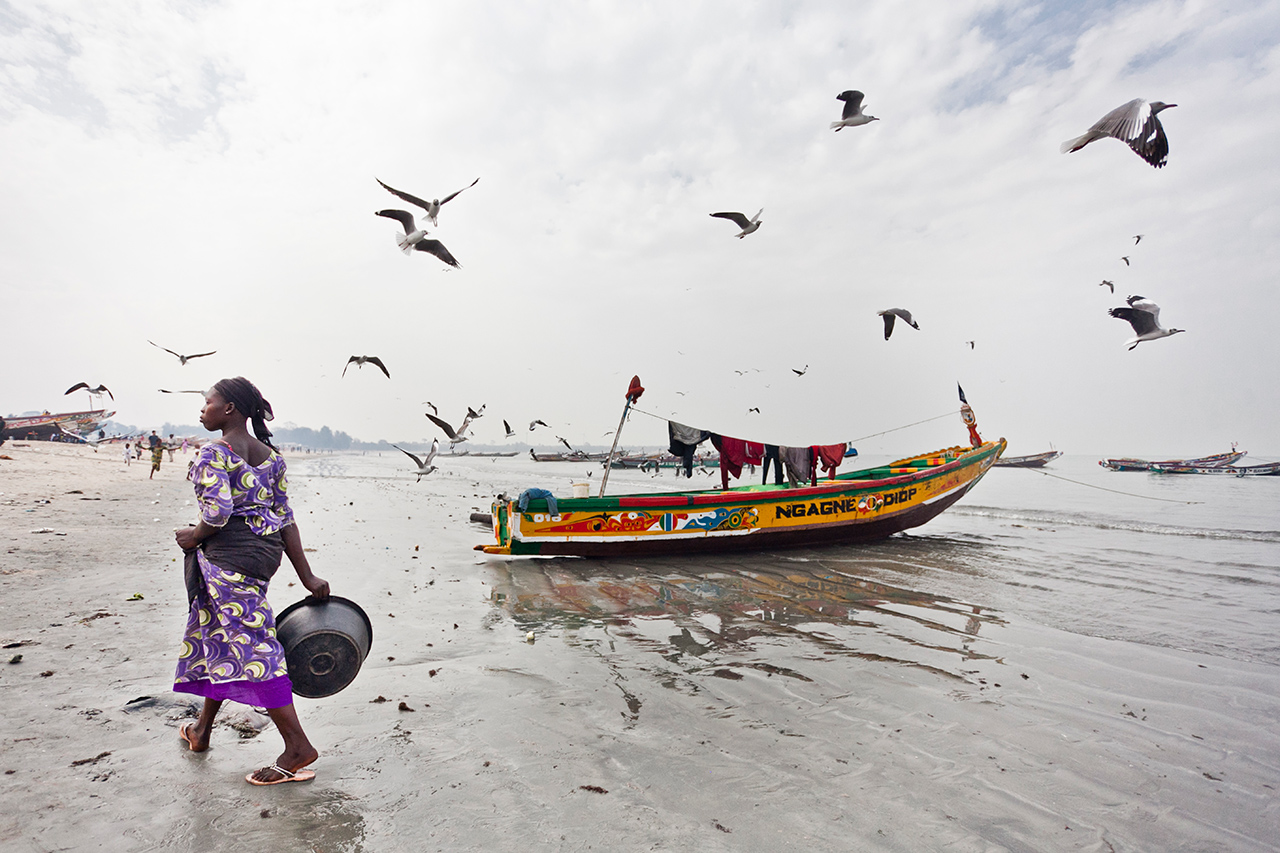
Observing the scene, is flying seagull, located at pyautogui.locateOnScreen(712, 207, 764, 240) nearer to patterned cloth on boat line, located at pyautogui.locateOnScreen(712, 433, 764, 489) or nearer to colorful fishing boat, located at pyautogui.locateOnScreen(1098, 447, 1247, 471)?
patterned cloth on boat line, located at pyautogui.locateOnScreen(712, 433, 764, 489)

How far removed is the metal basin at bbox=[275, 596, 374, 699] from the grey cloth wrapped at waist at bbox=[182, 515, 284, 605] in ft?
0.94

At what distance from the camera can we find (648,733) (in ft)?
12.2

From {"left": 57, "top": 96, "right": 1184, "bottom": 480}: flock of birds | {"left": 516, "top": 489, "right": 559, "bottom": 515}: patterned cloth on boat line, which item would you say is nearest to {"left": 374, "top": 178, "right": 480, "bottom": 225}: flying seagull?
{"left": 57, "top": 96, "right": 1184, "bottom": 480}: flock of birds

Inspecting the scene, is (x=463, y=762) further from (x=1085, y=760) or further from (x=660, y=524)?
(x=660, y=524)

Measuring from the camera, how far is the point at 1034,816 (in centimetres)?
299

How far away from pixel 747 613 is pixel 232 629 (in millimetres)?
5430

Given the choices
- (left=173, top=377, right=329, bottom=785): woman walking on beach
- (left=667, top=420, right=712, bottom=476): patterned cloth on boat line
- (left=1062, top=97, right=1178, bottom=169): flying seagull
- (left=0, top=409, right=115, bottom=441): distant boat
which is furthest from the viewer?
(left=0, top=409, right=115, bottom=441): distant boat

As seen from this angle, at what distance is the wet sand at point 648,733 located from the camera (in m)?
2.70

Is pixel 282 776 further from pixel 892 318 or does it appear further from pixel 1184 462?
pixel 1184 462

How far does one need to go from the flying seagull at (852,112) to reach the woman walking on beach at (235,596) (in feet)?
34.4

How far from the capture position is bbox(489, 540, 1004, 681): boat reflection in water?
5461 millimetres

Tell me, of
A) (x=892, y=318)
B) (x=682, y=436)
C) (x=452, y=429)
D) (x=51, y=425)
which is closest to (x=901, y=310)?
(x=892, y=318)

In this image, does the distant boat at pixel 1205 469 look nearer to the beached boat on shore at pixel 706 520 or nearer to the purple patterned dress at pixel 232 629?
the beached boat on shore at pixel 706 520

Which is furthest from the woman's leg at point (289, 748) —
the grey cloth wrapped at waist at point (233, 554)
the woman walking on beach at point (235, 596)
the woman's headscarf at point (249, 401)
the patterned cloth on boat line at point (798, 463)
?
the patterned cloth on boat line at point (798, 463)
